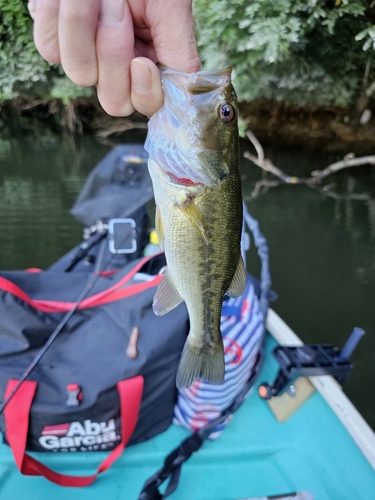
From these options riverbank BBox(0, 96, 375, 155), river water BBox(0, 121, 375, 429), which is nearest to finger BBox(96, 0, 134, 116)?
river water BBox(0, 121, 375, 429)

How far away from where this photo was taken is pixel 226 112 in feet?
3.01

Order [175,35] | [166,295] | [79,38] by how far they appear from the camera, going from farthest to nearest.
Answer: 1. [166,295]
2. [175,35]
3. [79,38]

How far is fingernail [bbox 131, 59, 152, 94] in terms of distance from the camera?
0.77 m

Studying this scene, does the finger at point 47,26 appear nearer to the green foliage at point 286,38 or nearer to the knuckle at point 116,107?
the knuckle at point 116,107

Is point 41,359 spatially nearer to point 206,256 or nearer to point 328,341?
point 206,256

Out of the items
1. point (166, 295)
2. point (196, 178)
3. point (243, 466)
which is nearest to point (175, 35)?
point (196, 178)

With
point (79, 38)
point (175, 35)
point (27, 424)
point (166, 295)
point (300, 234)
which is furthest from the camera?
point (300, 234)

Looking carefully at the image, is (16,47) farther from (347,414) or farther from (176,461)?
(347,414)

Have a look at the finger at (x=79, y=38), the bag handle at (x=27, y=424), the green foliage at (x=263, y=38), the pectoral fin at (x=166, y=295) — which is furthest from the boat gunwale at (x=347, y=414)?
the green foliage at (x=263, y=38)

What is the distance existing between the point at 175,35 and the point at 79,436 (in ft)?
4.95

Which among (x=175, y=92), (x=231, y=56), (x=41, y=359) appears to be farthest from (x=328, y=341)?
(x=231, y=56)

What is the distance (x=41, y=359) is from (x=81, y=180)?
8133mm

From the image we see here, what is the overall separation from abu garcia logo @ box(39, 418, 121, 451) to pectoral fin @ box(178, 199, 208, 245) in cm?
101

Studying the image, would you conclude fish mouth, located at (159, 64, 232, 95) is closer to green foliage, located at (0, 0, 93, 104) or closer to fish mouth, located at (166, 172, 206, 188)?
fish mouth, located at (166, 172, 206, 188)
